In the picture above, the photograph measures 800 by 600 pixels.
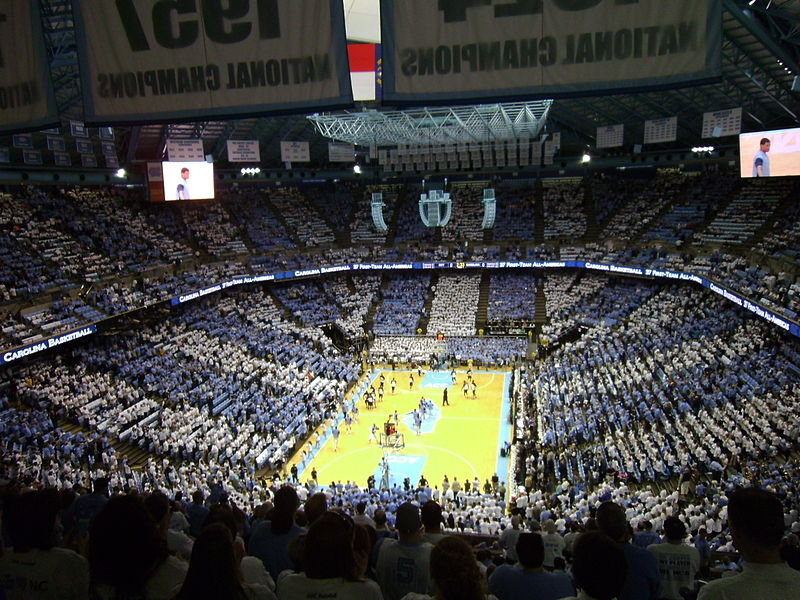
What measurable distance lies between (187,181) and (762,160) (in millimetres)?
36398

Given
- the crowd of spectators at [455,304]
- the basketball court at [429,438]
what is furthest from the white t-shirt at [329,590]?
the crowd of spectators at [455,304]

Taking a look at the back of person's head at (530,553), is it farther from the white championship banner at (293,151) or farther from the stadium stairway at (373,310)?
the stadium stairway at (373,310)

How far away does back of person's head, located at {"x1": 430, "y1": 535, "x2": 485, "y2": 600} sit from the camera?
3078 millimetres

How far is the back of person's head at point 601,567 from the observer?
3.19m

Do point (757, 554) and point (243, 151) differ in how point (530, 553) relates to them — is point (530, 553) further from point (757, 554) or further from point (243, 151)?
point (243, 151)

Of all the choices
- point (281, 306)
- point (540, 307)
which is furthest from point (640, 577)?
point (281, 306)

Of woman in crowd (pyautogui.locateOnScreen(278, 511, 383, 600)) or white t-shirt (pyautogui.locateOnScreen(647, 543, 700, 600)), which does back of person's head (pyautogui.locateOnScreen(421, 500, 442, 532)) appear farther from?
woman in crowd (pyautogui.locateOnScreen(278, 511, 383, 600))

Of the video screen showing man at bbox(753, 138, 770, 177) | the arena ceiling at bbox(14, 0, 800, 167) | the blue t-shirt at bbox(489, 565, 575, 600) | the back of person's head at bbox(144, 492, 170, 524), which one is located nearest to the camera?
the blue t-shirt at bbox(489, 565, 575, 600)

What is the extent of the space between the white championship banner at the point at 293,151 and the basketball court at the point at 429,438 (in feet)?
53.7

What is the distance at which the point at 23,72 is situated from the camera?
7277mm

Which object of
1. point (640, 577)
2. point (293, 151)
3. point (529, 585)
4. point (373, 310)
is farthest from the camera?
point (373, 310)

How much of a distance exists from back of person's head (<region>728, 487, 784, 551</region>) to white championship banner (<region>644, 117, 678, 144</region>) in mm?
34350

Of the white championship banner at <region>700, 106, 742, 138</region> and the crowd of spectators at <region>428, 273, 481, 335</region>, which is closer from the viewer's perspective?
the white championship banner at <region>700, 106, 742, 138</region>

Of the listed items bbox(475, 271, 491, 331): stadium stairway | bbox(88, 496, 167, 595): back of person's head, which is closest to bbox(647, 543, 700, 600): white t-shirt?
bbox(88, 496, 167, 595): back of person's head
